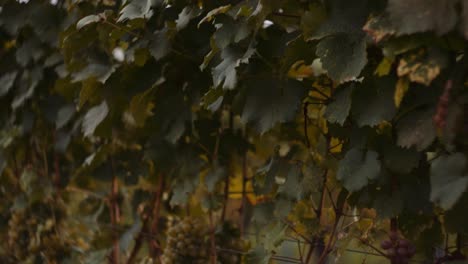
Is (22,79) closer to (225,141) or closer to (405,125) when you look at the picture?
(225,141)

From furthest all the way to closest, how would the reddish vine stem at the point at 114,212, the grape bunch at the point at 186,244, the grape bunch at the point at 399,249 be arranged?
1. the reddish vine stem at the point at 114,212
2. the grape bunch at the point at 186,244
3. the grape bunch at the point at 399,249

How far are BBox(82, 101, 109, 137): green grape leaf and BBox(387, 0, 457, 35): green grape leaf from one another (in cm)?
110

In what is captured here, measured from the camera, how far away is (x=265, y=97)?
183cm

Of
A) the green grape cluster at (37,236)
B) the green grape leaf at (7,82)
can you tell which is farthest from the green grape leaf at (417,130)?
the green grape cluster at (37,236)

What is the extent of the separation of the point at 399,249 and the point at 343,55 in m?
0.42

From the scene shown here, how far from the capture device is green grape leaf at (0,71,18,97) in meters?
2.76

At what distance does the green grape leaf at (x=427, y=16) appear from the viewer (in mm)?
1344

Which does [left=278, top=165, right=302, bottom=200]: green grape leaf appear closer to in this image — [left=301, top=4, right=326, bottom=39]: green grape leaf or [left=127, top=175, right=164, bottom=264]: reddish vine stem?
[left=301, top=4, right=326, bottom=39]: green grape leaf

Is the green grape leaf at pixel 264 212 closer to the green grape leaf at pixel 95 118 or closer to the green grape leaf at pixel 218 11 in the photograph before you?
the green grape leaf at pixel 95 118

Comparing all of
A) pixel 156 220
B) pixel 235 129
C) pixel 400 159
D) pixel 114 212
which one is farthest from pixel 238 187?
pixel 400 159

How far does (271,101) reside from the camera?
5.96 feet

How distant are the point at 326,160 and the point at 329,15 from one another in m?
0.44

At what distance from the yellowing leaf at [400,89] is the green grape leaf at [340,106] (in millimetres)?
174

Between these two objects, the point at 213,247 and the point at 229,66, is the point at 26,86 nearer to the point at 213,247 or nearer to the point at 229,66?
the point at 213,247
